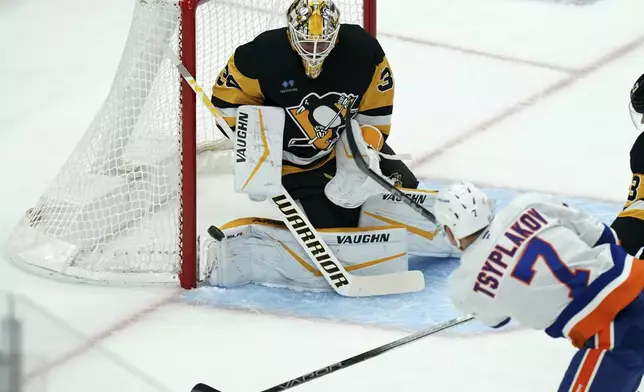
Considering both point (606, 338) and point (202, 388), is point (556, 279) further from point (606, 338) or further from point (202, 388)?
point (202, 388)

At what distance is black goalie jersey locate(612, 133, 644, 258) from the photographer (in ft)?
10.4

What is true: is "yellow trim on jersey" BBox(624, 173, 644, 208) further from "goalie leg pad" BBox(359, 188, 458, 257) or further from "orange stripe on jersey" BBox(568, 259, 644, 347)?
"goalie leg pad" BBox(359, 188, 458, 257)

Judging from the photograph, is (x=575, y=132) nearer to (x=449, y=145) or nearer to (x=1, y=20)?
(x=449, y=145)

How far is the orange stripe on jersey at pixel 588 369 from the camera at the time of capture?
275 cm

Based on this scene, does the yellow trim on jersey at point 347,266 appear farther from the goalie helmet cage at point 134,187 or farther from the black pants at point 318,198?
the goalie helmet cage at point 134,187

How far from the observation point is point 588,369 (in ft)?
9.05

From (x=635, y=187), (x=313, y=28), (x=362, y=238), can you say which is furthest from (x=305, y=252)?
(x=635, y=187)

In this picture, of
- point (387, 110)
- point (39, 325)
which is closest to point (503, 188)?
point (387, 110)

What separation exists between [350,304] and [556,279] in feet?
3.90

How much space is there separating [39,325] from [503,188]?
2405mm

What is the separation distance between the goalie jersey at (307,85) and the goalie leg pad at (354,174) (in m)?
0.05

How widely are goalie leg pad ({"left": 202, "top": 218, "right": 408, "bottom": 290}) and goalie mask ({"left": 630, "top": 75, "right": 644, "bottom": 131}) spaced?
2.91ft

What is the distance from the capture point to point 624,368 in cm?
275

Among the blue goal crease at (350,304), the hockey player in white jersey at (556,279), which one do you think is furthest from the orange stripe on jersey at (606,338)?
the blue goal crease at (350,304)
